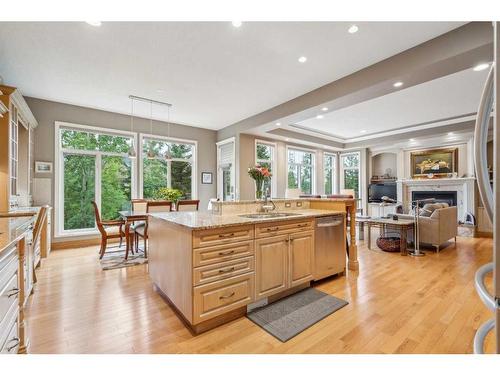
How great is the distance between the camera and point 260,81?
3.86 meters

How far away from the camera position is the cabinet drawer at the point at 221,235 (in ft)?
6.45

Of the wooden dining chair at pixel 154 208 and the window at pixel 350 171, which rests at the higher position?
the window at pixel 350 171

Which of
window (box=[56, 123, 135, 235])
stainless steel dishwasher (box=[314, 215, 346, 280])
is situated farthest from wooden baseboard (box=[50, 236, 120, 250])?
stainless steel dishwasher (box=[314, 215, 346, 280])

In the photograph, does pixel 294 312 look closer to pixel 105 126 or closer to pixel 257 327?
pixel 257 327

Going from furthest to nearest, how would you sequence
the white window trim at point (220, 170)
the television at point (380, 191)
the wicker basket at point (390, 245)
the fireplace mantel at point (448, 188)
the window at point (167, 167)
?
the television at point (380, 191) < the fireplace mantel at point (448, 188) < the white window trim at point (220, 170) < the window at point (167, 167) < the wicker basket at point (390, 245)

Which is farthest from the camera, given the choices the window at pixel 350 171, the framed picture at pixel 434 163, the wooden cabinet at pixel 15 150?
the window at pixel 350 171

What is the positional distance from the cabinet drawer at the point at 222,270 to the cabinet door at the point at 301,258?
584mm

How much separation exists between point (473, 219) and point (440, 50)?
5.52 m

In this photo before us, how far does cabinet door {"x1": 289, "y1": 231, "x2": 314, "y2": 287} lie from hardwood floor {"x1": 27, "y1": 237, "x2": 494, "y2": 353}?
1.30 ft

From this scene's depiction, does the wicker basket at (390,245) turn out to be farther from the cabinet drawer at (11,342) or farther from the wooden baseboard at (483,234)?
the cabinet drawer at (11,342)

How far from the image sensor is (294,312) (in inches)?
90.6

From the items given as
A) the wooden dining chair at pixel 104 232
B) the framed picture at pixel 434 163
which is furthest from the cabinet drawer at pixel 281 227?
the framed picture at pixel 434 163

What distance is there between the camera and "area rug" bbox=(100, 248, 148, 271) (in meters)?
3.74

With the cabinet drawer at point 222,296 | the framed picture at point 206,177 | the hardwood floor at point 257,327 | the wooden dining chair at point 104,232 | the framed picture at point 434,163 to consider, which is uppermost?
the framed picture at point 434,163
